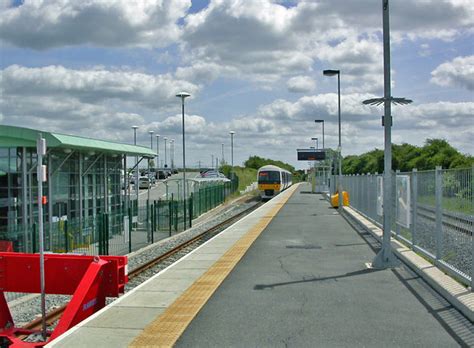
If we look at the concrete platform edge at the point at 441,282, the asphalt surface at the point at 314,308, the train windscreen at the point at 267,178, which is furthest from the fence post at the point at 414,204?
the train windscreen at the point at 267,178

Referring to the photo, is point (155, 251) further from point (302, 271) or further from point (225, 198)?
point (225, 198)

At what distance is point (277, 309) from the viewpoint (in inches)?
319

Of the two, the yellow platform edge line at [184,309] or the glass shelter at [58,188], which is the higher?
the glass shelter at [58,188]

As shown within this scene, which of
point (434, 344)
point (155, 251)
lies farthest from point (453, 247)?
point (155, 251)

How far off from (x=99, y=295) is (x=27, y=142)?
10450 mm

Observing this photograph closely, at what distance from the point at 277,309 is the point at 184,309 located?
1.31 metres

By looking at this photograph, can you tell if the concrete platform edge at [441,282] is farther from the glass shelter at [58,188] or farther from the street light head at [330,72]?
the street light head at [330,72]

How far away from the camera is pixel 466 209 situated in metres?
8.93

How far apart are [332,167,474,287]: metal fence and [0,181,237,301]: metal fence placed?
8.29 metres

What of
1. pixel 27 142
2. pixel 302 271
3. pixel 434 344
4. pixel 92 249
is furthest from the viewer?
pixel 27 142

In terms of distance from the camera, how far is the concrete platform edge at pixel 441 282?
785cm

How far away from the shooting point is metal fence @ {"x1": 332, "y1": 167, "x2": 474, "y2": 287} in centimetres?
891

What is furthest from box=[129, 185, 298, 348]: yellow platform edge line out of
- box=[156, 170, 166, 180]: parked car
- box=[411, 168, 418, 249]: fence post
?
box=[156, 170, 166, 180]: parked car

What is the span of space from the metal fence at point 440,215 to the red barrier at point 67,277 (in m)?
5.28
